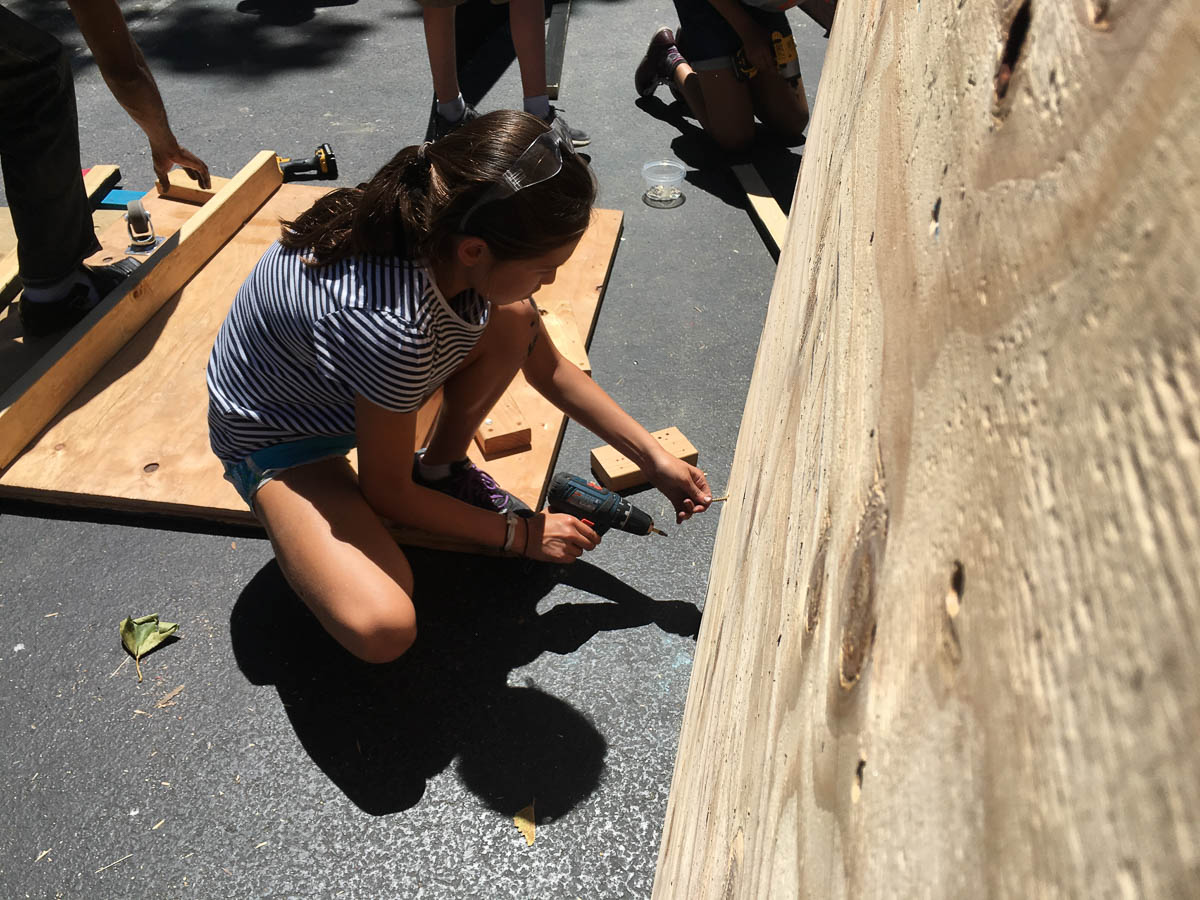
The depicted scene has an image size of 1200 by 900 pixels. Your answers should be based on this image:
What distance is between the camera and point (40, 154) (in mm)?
2680

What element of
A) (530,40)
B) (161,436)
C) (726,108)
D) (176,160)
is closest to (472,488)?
(161,436)

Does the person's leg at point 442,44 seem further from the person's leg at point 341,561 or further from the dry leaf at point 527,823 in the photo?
the dry leaf at point 527,823

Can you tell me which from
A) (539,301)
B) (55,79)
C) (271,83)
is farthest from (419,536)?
(271,83)

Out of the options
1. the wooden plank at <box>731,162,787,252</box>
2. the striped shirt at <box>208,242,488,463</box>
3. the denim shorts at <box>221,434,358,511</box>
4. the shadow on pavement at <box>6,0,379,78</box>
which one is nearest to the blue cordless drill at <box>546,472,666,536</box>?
the striped shirt at <box>208,242,488,463</box>

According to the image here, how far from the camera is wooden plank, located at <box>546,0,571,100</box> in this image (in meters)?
4.93

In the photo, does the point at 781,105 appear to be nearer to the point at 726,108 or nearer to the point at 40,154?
the point at 726,108

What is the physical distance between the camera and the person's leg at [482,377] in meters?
2.16

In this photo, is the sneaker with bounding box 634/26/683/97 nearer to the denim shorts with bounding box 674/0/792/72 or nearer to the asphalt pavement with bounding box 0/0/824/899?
the denim shorts with bounding box 674/0/792/72

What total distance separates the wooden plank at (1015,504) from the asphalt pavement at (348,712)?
55.0 inches

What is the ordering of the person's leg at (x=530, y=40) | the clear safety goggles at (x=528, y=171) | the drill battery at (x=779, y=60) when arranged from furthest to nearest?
the drill battery at (x=779, y=60) → the person's leg at (x=530, y=40) → the clear safety goggles at (x=528, y=171)

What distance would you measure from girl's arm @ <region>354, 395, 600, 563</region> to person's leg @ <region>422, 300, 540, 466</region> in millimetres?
220

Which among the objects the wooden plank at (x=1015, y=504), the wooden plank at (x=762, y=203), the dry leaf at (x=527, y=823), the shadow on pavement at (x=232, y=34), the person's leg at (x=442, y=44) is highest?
the wooden plank at (x=1015, y=504)

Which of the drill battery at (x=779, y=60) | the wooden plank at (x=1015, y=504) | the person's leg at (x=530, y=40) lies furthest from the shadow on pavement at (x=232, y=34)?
the wooden plank at (x=1015, y=504)

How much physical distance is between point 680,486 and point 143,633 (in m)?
1.31
